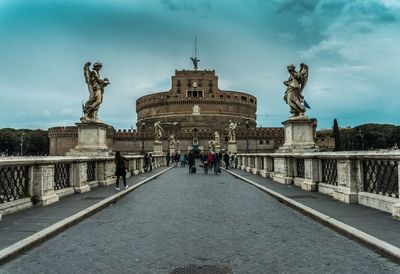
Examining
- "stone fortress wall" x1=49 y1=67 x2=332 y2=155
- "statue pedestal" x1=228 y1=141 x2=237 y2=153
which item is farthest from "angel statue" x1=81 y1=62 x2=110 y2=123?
"stone fortress wall" x1=49 y1=67 x2=332 y2=155

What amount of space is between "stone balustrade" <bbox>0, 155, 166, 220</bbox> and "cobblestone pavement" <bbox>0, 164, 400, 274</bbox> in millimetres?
1600

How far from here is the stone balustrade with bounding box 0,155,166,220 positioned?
25.8 feet

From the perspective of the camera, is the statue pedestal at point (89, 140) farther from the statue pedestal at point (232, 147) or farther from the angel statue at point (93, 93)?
the statue pedestal at point (232, 147)

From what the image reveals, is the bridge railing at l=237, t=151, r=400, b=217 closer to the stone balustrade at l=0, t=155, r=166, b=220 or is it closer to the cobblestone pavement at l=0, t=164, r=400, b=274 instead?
the cobblestone pavement at l=0, t=164, r=400, b=274

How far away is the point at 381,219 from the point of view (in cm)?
686

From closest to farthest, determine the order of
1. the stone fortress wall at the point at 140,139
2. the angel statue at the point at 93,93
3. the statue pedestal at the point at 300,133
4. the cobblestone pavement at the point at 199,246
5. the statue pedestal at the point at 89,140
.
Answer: the cobblestone pavement at the point at 199,246
the statue pedestal at the point at 300,133
the statue pedestal at the point at 89,140
the angel statue at the point at 93,93
the stone fortress wall at the point at 140,139

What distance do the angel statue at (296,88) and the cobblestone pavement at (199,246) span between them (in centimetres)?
755

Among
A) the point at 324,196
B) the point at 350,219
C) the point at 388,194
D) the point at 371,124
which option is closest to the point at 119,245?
the point at 350,219

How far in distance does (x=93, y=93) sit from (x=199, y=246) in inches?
455

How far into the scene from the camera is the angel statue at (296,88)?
1554 cm

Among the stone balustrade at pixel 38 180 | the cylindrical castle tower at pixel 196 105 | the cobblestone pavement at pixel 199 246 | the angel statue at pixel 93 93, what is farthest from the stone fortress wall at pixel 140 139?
the cobblestone pavement at pixel 199 246

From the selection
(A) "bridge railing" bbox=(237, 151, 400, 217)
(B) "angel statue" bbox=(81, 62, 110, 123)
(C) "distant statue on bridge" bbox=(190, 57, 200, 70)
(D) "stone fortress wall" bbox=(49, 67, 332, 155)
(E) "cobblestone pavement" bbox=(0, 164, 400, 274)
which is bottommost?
(E) "cobblestone pavement" bbox=(0, 164, 400, 274)

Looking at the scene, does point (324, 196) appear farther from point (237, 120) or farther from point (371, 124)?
point (371, 124)

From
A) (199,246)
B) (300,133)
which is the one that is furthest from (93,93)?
(199,246)
